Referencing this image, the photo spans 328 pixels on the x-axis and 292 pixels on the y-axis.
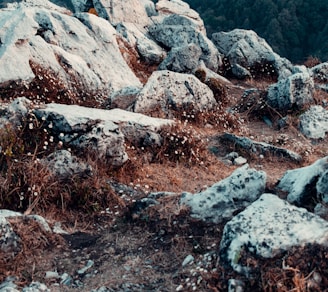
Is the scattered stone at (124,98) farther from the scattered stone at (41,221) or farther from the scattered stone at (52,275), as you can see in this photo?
the scattered stone at (52,275)

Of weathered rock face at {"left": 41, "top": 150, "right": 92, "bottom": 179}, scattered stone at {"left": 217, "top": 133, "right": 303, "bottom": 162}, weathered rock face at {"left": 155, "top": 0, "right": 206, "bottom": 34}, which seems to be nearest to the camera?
weathered rock face at {"left": 41, "top": 150, "right": 92, "bottom": 179}

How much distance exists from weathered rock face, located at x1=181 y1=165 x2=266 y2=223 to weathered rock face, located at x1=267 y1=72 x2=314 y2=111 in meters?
6.58

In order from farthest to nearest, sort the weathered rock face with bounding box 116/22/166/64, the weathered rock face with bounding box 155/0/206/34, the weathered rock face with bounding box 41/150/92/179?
the weathered rock face with bounding box 155/0/206/34 → the weathered rock face with bounding box 116/22/166/64 → the weathered rock face with bounding box 41/150/92/179

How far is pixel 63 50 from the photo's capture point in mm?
12656

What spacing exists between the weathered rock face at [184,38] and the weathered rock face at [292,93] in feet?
15.9

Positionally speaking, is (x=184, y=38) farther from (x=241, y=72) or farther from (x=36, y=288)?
(x=36, y=288)

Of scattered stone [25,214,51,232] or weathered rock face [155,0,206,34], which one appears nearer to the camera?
scattered stone [25,214,51,232]

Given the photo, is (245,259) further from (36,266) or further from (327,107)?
(327,107)

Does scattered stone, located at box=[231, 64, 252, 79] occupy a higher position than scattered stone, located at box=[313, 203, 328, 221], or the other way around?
scattered stone, located at box=[313, 203, 328, 221]

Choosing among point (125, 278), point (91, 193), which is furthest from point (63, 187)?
point (125, 278)

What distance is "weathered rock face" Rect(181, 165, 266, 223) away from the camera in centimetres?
573

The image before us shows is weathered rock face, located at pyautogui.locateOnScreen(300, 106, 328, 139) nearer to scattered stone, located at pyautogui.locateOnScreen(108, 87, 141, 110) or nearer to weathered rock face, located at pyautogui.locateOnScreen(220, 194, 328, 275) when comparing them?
scattered stone, located at pyautogui.locateOnScreen(108, 87, 141, 110)

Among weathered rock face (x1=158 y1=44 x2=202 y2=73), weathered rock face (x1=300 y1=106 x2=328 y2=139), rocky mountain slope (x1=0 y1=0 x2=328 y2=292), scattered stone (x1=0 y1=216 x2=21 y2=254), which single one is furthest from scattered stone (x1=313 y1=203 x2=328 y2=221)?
weathered rock face (x1=158 y1=44 x2=202 y2=73)

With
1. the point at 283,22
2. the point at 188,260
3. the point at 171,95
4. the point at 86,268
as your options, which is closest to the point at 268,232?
the point at 188,260
